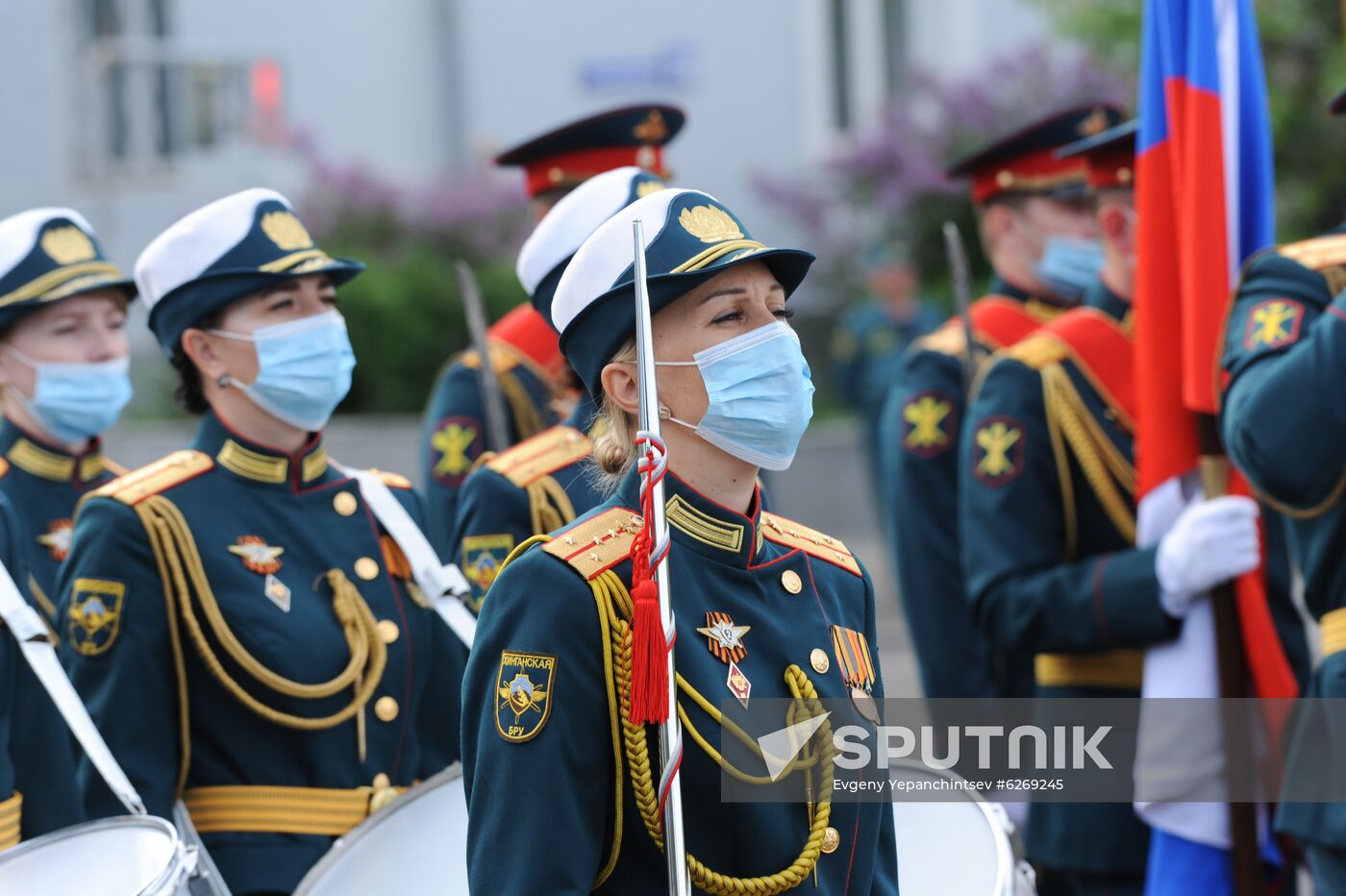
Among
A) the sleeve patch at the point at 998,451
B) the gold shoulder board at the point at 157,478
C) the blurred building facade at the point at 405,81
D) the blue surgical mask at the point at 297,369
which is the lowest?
the sleeve patch at the point at 998,451

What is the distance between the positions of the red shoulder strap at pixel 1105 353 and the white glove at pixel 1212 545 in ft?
1.73

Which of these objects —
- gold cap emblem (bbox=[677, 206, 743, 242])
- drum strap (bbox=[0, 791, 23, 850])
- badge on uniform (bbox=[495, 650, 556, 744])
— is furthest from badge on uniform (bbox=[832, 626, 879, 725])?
drum strap (bbox=[0, 791, 23, 850])

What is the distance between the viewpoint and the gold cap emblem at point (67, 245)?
4.76 m

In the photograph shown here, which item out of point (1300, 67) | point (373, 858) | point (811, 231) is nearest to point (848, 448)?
point (811, 231)

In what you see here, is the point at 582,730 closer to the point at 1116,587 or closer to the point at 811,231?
the point at 1116,587

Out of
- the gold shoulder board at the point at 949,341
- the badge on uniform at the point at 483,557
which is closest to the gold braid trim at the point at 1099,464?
the gold shoulder board at the point at 949,341

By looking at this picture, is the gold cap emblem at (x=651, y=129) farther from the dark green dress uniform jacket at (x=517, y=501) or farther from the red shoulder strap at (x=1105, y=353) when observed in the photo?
the dark green dress uniform jacket at (x=517, y=501)

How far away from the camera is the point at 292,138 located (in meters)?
14.6

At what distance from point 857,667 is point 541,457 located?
1.64 meters

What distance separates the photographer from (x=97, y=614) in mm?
3684

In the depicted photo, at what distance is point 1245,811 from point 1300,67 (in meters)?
9.58

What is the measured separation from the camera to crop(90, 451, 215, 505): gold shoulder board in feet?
12.5

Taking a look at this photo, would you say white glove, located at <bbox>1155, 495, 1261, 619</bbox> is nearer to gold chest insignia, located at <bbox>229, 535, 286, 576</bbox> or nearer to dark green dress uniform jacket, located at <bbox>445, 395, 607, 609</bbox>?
dark green dress uniform jacket, located at <bbox>445, 395, 607, 609</bbox>

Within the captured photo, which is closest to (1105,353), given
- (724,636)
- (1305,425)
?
(1305,425)
